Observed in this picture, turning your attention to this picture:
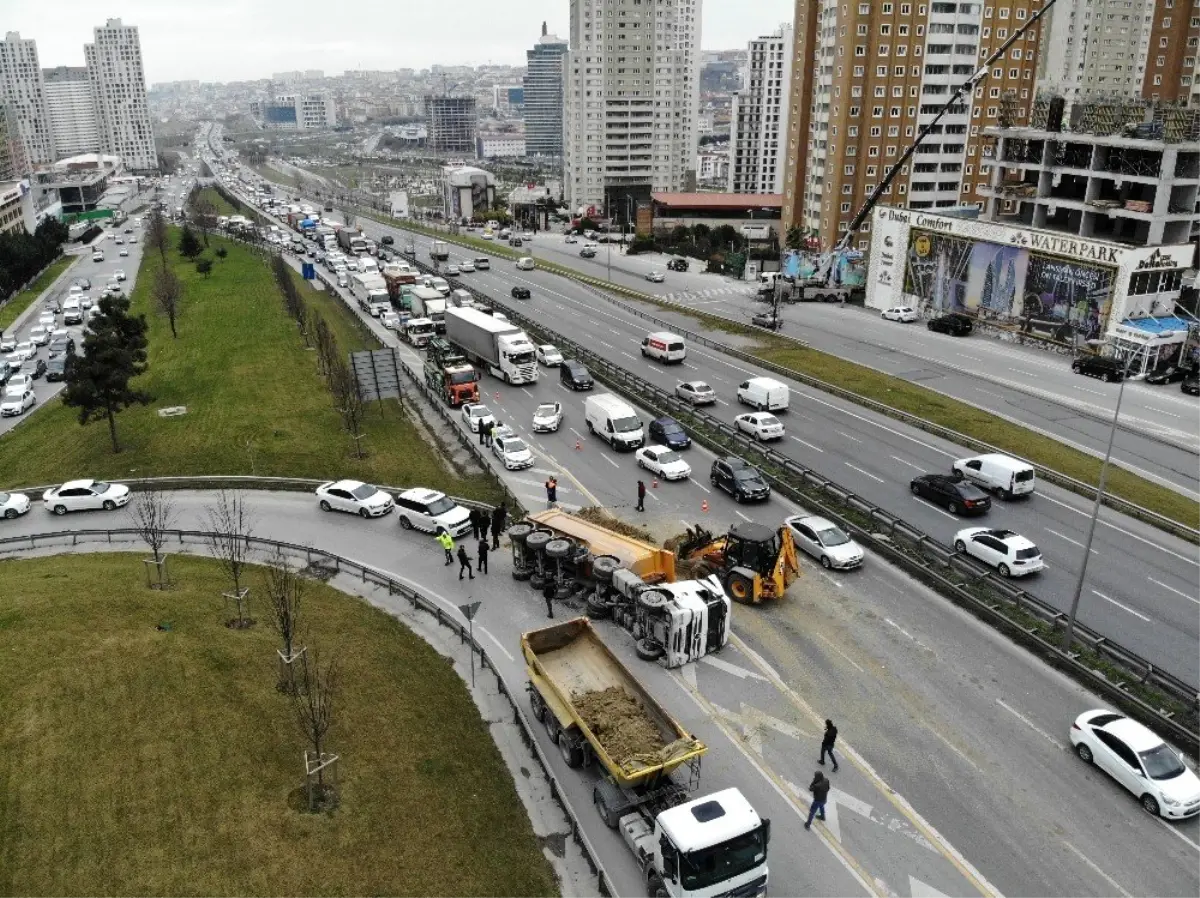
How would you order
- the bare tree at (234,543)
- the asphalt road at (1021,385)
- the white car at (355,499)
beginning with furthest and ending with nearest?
the asphalt road at (1021,385), the white car at (355,499), the bare tree at (234,543)

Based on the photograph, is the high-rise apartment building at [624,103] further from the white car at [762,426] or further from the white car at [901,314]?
the white car at [762,426]

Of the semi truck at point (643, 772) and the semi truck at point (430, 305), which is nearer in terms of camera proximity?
the semi truck at point (643, 772)

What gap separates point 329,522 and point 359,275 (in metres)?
57.5

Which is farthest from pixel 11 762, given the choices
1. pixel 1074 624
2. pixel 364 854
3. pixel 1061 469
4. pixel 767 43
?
pixel 767 43

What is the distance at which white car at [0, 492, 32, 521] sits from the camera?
126 feet

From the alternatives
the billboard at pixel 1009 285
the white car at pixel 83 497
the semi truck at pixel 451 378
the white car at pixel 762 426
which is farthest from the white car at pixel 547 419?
the billboard at pixel 1009 285

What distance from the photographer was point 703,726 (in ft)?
77.5

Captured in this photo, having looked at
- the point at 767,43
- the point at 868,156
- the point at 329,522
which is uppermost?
the point at 767,43

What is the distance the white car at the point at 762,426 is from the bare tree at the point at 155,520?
1060 inches

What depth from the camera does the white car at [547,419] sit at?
48250 mm

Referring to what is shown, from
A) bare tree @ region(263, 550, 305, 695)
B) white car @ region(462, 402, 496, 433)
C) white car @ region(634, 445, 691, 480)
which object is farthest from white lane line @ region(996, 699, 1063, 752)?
white car @ region(462, 402, 496, 433)

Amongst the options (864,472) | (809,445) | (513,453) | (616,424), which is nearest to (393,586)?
(513,453)

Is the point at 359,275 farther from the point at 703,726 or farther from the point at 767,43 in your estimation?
the point at 767,43

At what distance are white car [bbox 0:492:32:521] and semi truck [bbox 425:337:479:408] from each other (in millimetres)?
22160
